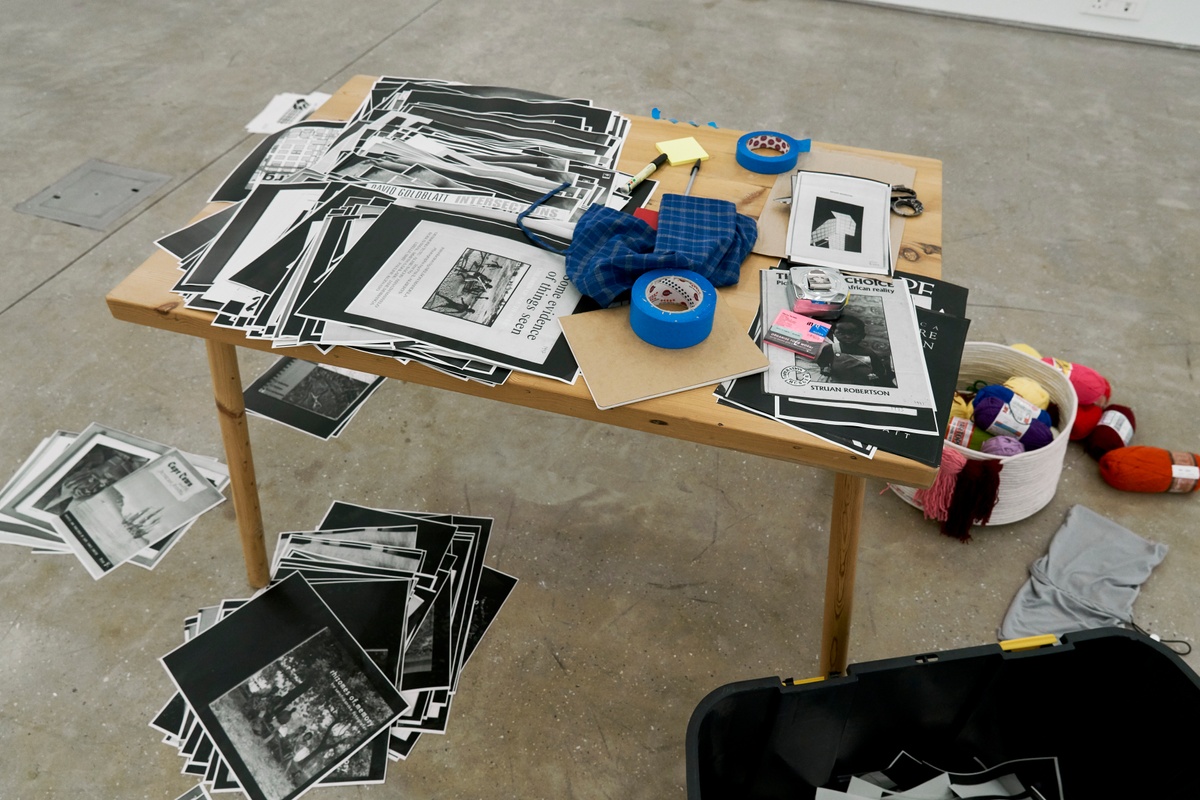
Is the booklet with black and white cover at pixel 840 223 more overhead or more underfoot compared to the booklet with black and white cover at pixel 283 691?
more overhead

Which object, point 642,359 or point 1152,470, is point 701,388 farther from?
point 1152,470

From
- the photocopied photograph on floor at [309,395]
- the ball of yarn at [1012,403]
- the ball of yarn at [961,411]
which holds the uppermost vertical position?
the ball of yarn at [1012,403]

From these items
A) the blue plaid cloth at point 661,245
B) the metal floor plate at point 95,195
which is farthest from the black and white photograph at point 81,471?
the blue plaid cloth at point 661,245

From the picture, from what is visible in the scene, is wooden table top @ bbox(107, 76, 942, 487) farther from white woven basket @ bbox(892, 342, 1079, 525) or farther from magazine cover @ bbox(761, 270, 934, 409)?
white woven basket @ bbox(892, 342, 1079, 525)

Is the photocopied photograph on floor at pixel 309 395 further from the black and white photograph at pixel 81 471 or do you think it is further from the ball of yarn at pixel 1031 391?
the ball of yarn at pixel 1031 391

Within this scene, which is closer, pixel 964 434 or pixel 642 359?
pixel 642 359

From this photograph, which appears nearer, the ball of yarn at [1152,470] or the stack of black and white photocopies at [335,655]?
the stack of black and white photocopies at [335,655]

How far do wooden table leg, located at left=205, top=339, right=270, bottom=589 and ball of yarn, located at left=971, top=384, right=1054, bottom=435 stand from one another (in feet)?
4.40

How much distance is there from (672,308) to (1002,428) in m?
0.85

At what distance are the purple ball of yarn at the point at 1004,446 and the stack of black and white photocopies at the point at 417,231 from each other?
0.85 metres

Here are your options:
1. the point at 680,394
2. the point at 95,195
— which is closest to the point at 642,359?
the point at 680,394

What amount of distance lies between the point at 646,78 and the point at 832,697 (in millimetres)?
2519

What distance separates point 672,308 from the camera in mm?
1162

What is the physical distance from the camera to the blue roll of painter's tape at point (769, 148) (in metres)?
1.49
